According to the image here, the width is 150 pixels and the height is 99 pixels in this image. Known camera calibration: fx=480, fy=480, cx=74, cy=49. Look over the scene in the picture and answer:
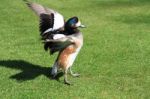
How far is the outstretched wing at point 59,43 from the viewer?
9365 millimetres

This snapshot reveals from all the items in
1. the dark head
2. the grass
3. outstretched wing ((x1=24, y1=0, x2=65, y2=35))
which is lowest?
the grass

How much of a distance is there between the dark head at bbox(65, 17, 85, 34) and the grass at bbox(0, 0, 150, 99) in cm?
114

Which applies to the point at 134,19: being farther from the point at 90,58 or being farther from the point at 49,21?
the point at 49,21

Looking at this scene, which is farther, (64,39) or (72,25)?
(72,25)

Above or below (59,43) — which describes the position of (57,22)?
above

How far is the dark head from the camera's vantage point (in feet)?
31.4

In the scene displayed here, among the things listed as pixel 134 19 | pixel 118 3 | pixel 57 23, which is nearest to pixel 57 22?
pixel 57 23

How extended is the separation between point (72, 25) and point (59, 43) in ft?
1.45

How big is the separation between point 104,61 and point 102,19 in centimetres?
572

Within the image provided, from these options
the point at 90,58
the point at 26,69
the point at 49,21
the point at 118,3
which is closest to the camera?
the point at 49,21

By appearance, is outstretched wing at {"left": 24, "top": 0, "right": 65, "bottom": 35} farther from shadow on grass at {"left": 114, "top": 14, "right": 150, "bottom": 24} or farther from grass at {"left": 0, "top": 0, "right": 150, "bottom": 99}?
shadow on grass at {"left": 114, "top": 14, "right": 150, "bottom": 24}

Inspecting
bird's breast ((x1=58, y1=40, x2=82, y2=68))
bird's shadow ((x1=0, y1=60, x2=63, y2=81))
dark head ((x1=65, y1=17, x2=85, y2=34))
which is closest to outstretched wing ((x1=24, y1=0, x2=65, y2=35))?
dark head ((x1=65, y1=17, x2=85, y2=34))

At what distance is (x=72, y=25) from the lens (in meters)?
9.59

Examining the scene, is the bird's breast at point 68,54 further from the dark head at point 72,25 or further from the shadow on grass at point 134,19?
the shadow on grass at point 134,19
